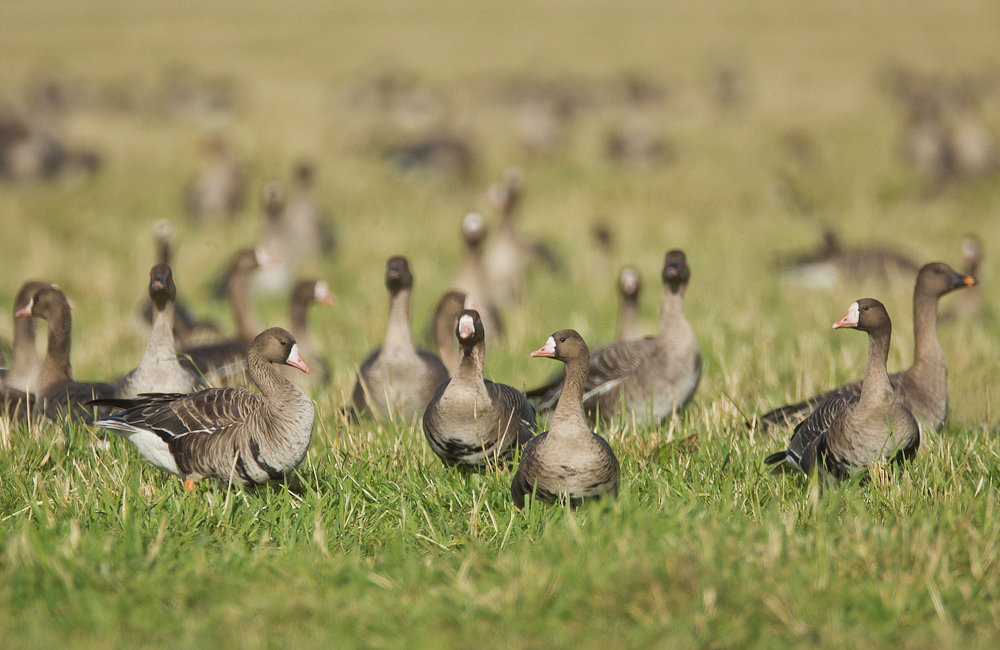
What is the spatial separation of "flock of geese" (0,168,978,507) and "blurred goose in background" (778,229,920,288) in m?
4.54

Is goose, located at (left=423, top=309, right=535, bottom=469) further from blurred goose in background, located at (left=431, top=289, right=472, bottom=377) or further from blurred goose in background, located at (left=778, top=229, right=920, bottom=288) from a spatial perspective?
blurred goose in background, located at (left=778, top=229, right=920, bottom=288)

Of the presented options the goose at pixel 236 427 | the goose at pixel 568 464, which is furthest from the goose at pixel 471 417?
the goose at pixel 236 427

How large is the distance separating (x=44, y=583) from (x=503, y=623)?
1.91m

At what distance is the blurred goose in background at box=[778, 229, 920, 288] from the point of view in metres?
11.0

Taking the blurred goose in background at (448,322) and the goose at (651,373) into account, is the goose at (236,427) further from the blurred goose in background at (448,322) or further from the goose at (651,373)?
the blurred goose in background at (448,322)

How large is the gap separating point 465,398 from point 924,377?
9.80 ft

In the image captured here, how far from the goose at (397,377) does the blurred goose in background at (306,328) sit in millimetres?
1075

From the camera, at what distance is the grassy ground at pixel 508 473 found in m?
3.51

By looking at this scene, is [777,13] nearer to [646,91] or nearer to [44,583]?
[646,91]

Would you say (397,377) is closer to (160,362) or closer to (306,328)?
(160,362)

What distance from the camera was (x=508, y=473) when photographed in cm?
500

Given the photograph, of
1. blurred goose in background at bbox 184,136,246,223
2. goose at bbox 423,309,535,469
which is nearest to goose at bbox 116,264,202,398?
goose at bbox 423,309,535,469

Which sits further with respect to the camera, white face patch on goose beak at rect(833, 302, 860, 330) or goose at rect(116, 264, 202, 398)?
goose at rect(116, 264, 202, 398)

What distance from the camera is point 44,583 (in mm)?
3650
